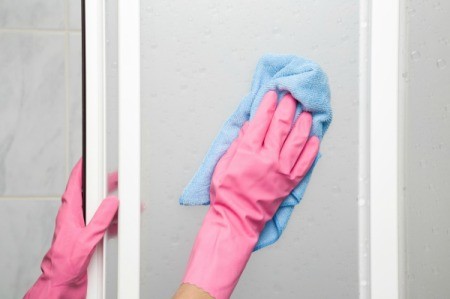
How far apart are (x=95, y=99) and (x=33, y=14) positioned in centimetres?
77

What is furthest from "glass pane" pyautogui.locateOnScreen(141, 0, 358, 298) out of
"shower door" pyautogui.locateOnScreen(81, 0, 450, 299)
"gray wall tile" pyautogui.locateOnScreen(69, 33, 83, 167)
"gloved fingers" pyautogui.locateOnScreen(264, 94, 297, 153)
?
"gray wall tile" pyautogui.locateOnScreen(69, 33, 83, 167)

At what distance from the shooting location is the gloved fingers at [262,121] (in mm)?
500

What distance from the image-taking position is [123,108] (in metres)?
0.38

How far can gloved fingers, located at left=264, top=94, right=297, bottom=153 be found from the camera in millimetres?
494

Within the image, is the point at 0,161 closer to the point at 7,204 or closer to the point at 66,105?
the point at 7,204

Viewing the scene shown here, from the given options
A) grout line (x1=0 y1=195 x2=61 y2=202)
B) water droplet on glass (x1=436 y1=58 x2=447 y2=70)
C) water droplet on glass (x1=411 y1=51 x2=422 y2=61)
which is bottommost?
grout line (x1=0 y1=195 x2=61 y2=202)

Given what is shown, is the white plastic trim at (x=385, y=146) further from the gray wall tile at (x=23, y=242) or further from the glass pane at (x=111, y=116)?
the gray wall tile at (x=23, y=242)

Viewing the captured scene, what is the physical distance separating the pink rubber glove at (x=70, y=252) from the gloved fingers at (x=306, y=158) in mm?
239

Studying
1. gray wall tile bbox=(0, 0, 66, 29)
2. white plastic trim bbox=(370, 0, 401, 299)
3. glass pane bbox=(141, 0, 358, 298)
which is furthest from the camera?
gray wall tile bbox=(0, 0, 66, 29)

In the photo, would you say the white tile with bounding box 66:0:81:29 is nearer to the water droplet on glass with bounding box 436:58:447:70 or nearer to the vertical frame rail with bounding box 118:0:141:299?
the vertical frame rail with bounding box 118:0:141:299

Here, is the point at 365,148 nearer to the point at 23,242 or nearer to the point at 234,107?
the point at 234,107

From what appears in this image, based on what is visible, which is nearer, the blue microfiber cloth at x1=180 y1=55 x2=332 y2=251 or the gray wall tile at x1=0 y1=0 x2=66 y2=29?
the blue microfiber cloth at x1=180 y1=55 x2=332 y2=251

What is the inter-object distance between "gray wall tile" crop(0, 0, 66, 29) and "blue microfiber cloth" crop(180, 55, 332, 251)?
729mm

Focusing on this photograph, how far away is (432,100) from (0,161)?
104 centimetres
